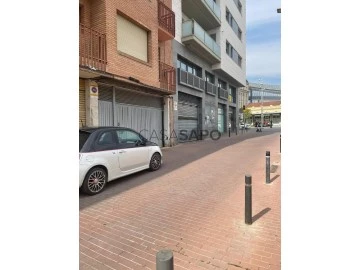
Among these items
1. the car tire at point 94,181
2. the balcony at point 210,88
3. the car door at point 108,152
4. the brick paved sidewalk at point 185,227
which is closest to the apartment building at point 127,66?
the car door at point 108,152

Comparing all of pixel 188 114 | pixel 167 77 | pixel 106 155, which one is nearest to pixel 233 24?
pixel 188 114

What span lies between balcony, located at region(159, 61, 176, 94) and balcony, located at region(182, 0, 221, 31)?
672 cm

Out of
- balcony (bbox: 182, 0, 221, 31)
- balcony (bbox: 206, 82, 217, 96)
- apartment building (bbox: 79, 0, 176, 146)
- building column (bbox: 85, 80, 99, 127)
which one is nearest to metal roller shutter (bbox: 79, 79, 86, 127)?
apartment building (bbox: 79, 0, 176, 146)

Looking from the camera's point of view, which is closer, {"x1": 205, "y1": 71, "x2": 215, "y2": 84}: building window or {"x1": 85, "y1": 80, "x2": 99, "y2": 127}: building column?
{"x1": 85, "y1": 80, "x2": 99, "y2": 127}: building column

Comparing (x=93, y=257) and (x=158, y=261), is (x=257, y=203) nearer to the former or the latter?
(x=93, y=257)

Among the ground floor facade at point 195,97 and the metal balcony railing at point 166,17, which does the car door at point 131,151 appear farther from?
the metal balcony railing at point 166,17

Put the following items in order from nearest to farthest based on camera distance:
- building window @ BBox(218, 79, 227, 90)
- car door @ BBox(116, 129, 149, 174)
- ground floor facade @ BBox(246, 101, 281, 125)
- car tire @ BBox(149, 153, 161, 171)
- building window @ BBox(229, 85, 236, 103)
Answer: car door @ BBox(116, 129, 149, 174) → car tire @ BBox(149, 153, 161, 171) → building window @ BBox(218, 79, 227, 90) → building window @ BBox(229, 85, 236, 103) → ground floor facade @ BBox(246, 101, 281, 125)

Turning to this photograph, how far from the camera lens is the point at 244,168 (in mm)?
7957

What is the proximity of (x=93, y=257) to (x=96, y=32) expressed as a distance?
9.08 metres

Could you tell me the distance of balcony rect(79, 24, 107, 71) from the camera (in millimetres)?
8844

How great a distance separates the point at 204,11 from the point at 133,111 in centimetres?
1271

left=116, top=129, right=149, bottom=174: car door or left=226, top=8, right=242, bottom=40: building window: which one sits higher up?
left=226, top=8, right=242, bottom=40: building window

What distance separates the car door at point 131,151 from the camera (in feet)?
20.6

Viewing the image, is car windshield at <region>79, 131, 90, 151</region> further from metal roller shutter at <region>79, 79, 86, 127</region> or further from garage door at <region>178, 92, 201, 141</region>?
garage door at <region>178, 92, 201, 141</region>
